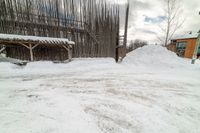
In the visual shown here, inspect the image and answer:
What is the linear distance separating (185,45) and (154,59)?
20.8 metres

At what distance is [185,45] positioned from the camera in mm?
24953

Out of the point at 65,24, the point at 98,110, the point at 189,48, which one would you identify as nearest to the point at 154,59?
the point at 65,24

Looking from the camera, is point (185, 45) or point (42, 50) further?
point (185, 45)

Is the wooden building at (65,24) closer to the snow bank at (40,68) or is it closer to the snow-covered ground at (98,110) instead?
the snow bank at (40,68)

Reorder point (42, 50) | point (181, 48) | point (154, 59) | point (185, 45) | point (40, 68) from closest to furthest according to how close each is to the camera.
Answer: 1. point (40, 68)
2. point (42, 50)
3. point (154, 59)
4. point (185, 45)
5. point (181, 48)

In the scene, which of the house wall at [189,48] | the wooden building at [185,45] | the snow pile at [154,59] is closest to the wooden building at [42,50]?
the snow pile at [154,59]

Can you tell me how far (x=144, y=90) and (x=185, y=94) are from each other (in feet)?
3.84

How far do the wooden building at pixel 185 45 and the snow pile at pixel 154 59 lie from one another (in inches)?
685

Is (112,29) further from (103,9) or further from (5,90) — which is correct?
(5,90)

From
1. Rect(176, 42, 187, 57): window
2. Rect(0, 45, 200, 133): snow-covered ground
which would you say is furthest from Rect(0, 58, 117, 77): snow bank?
Rect(176, 42, 187, 57): window

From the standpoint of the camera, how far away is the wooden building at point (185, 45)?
76.9 feet

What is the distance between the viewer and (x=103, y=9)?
9.90 m

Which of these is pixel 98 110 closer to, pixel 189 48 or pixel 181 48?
pixel 189 48

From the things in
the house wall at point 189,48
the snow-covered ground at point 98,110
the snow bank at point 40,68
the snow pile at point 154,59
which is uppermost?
the house wall at point 189,48
